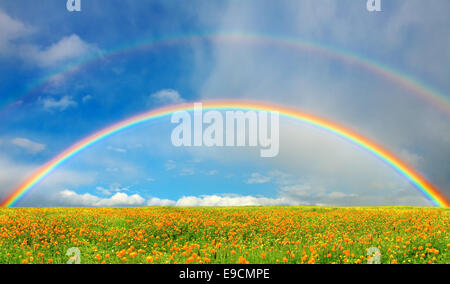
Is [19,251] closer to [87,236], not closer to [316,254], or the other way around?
[87,236]

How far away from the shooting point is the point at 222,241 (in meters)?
11.7

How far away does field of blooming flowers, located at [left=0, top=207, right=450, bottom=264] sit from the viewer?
849 centimetres

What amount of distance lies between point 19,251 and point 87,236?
2.83 metres

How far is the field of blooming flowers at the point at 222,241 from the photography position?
27.9 ft
